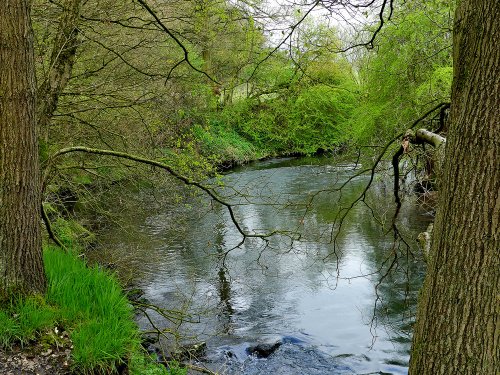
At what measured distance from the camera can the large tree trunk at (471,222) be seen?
2.15 m

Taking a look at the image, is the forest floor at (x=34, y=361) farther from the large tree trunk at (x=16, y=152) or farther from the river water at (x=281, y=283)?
the river water at (x=281, y=283)

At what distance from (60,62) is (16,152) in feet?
8.29

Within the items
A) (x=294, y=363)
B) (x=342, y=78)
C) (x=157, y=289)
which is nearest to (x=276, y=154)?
(x=342, y=78)

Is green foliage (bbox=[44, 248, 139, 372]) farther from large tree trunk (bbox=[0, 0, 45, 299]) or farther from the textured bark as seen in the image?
the textured bark

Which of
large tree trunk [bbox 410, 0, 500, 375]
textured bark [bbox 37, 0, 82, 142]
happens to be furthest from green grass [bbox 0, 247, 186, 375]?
large tree trunk [bbox 410, 0, 500, 375]

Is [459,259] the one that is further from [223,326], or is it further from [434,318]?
[223,326]

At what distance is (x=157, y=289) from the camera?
8898 mm

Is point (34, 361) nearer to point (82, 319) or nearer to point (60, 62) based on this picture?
point (82, 319)

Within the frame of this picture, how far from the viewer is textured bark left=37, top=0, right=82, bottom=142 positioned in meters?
5.44

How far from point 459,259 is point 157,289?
7.36m

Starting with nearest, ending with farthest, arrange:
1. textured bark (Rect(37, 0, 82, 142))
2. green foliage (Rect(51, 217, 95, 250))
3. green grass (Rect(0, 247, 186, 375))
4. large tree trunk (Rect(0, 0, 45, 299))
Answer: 1. green grass (Rect(0, 247, 186, 375))
2. large tree trunk (Rect(0, 0, 45, 299))
3. textured bark (Rect(37, 0, 82, 142))
4. green foliage (Rect(51, 217, 95, 250))

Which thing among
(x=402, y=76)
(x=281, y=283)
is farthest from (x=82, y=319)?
(x=402, y=76)

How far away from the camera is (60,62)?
5.73 meters

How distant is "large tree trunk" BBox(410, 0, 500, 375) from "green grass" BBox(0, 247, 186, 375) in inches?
88.2
